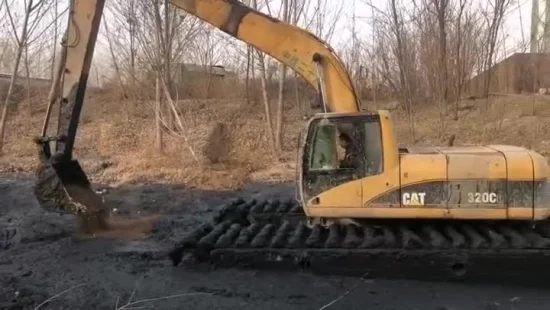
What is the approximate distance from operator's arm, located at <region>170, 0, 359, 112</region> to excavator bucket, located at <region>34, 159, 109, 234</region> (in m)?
2.63

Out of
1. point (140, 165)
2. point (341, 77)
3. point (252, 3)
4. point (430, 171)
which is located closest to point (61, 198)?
point (341, 77)

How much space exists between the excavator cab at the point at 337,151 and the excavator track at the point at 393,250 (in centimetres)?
52

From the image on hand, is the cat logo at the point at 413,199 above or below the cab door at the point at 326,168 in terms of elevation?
below

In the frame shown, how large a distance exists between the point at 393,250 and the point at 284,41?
2.89m

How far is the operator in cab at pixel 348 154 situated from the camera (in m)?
6.68

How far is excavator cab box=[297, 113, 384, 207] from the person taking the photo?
21.7ft

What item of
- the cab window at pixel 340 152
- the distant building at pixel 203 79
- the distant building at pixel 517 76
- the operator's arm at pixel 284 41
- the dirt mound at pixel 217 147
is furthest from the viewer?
the distant building at pixel 203 79

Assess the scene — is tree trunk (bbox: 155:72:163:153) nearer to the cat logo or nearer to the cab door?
the cab door

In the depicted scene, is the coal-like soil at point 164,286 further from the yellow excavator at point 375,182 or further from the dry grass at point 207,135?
the dry grass at point 207,135

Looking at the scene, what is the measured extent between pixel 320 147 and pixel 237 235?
142 cm

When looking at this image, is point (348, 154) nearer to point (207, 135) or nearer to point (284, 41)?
point (284, 41)

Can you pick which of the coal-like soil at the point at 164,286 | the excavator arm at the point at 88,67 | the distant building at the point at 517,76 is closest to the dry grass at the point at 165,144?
the excavator arm at the point at 88,67

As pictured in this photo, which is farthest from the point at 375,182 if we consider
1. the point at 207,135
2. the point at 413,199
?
the point at 207,135

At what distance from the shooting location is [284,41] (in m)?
7.36
